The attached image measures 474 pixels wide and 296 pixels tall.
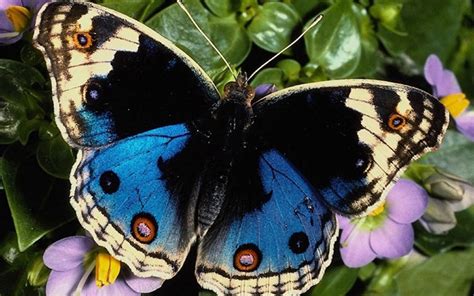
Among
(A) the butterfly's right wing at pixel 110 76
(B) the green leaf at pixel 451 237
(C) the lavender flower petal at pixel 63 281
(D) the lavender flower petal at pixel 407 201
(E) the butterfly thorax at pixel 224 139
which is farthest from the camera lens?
(B) the green leaf at pixel 451 237

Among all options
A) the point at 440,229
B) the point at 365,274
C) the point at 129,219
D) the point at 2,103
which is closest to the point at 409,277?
the point at 365,274

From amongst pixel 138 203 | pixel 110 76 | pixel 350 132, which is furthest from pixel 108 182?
pixel 350 132

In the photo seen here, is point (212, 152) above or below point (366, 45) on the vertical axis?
above

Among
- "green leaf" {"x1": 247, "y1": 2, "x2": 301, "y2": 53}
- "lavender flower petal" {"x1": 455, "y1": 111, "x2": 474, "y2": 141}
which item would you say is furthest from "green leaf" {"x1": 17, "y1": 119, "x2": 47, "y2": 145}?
"lavender flower petal" {"x1": 455, "y1": 111, "x2": 474, "y2": 141}

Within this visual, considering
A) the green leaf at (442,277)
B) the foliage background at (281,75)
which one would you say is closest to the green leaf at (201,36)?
the foliage background at (281,75)

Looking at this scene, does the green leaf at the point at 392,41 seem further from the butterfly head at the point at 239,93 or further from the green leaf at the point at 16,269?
the green leaf at the point at 16,269

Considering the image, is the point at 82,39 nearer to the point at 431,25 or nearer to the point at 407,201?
the point at 407,201
